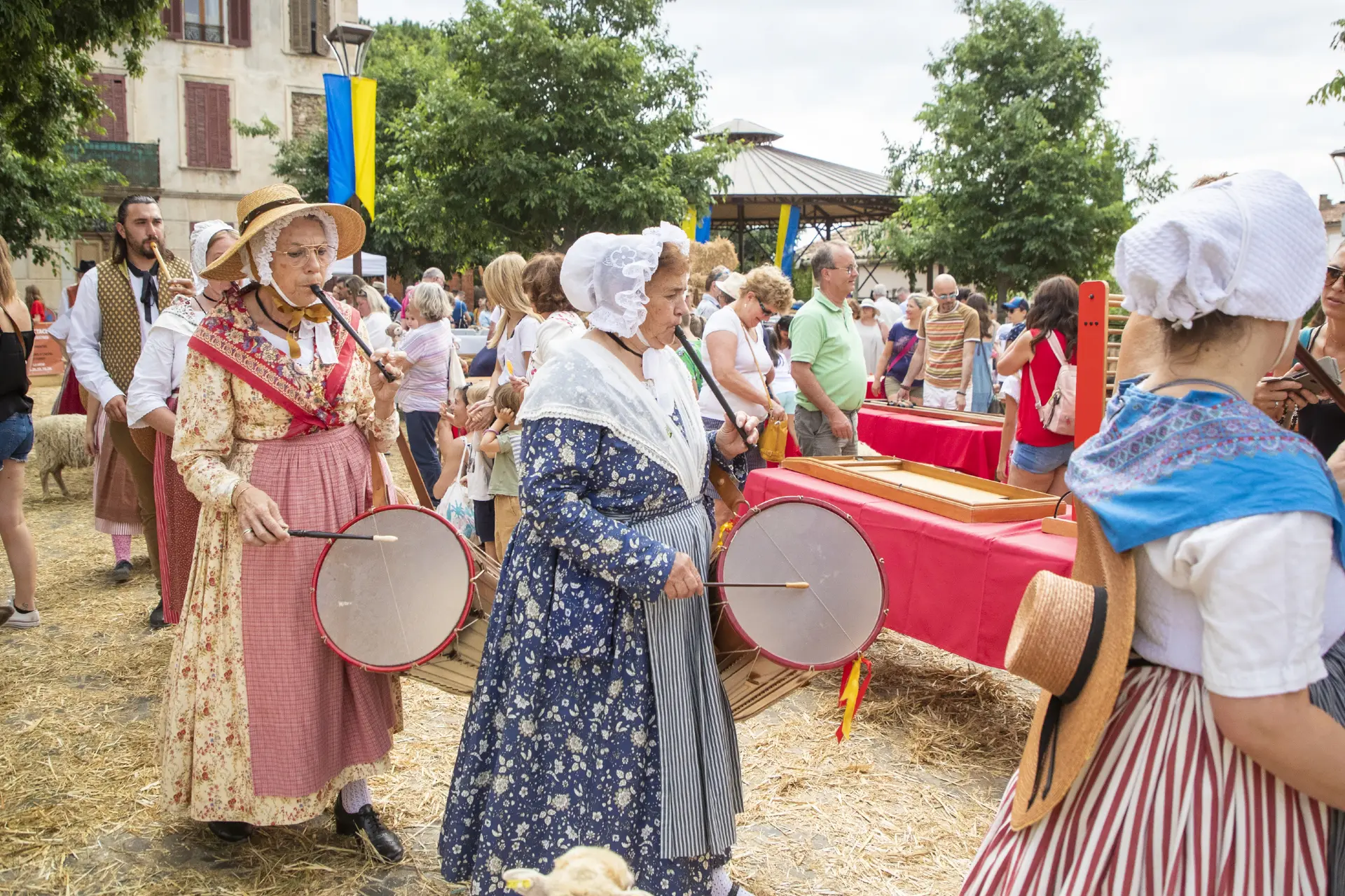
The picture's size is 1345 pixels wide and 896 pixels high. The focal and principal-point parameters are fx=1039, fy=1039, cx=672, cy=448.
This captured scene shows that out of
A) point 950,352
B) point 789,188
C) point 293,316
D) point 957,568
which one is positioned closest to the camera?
point 293,316

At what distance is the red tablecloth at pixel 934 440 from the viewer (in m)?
6.57

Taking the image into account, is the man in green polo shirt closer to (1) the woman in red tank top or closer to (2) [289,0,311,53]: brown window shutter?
(1) the woman in red tank top

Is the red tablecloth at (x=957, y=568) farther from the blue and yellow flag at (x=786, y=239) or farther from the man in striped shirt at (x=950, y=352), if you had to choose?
the blue and yellow flag at (x=786, y=239)

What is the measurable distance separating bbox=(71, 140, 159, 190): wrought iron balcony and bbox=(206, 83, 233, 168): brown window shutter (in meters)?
1.46

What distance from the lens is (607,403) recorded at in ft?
8.00

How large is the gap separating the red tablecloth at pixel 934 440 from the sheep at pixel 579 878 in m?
5.43

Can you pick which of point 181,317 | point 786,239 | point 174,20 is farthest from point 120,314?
point 174,20

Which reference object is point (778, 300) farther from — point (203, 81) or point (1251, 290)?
point (203, 81)

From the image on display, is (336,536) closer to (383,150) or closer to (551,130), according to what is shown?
(551,130)

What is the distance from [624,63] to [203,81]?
59.3 feet

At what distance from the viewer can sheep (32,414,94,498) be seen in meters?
8.84

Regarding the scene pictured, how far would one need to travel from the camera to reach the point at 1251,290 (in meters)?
1.29

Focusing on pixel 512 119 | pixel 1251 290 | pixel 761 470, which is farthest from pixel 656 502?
pixel 512 119

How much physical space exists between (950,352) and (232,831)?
8159 mm
